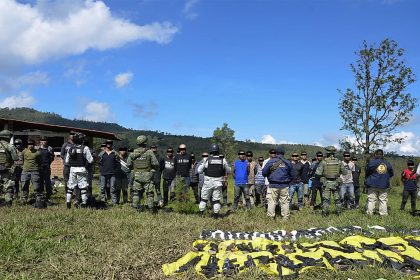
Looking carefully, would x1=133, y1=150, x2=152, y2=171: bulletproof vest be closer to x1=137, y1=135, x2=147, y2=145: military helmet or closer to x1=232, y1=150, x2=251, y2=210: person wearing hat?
x1=137, y1=135, x2=147, y2=145: military helmet

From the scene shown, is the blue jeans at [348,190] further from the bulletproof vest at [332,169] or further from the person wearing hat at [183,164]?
the person wearing hat at [183,164]

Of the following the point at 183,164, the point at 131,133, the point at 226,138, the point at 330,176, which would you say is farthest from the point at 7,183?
the point at 131,133

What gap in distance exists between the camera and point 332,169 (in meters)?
11.9

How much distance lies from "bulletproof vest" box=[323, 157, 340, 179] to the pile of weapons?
4.92 meters

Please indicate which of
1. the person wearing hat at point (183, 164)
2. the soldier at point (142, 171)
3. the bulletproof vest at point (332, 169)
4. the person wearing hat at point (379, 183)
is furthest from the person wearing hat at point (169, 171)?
the person wearing hat at point (379, 183)

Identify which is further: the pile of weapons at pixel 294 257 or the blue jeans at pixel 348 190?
the blue jeans at pixel 348 190

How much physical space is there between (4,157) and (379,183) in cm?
1148

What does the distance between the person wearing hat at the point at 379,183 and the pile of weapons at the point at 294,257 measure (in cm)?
508

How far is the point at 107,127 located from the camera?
630 feet

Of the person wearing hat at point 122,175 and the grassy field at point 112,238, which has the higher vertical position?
the person wearing hat at point 122,175

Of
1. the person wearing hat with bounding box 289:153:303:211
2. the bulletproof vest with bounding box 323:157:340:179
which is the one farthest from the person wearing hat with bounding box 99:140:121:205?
the bulletproof vest with bounding box 323:157:340:179

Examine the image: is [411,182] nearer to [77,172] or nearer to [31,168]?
[77,172]

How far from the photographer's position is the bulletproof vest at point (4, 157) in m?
11.3

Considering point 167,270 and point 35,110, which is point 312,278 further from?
point 35,110
